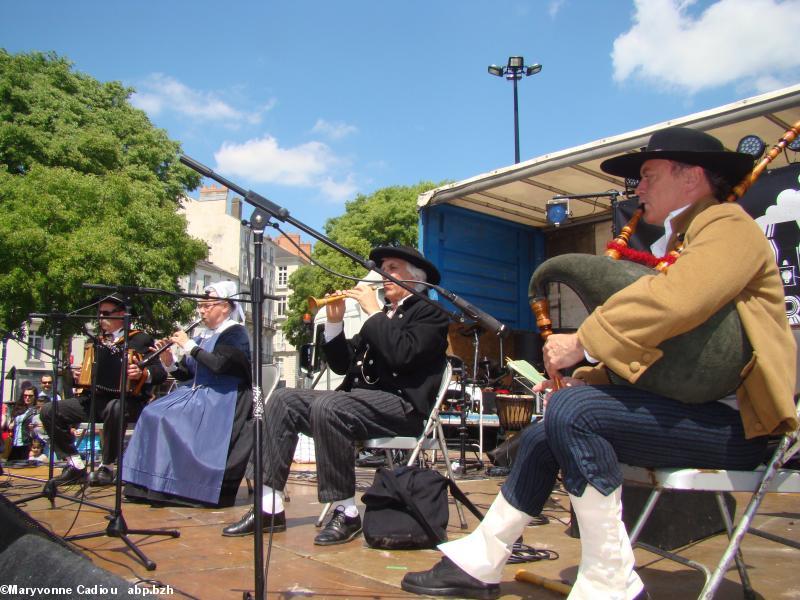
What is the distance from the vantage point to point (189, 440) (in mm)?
4570

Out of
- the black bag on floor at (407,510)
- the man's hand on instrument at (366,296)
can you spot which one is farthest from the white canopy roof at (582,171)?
the black bag on floor at (407,510)

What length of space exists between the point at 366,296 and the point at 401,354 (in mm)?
370

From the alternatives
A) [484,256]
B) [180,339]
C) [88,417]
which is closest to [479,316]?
[180,339]

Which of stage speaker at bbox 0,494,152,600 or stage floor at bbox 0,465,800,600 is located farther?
stage floor at bbox 0,465,800,600

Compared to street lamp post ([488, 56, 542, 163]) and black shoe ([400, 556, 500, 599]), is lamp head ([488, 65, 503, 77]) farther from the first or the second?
black shoe ([400, 556, 500, 599])

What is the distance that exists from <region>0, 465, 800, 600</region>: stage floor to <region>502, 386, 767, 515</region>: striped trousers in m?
0.73

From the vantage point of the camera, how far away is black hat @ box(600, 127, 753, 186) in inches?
82.7

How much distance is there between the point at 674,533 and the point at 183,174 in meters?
24.4

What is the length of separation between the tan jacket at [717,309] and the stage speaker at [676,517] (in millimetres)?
1492

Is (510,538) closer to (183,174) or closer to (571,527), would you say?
(571,527)

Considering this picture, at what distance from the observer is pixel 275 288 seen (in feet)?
229

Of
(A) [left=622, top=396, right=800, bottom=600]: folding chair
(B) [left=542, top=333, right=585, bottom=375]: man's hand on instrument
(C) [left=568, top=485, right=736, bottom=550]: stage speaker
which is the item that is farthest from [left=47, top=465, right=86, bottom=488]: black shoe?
(A) [left=622, top=396, right=800, bottom=600]: folding chair

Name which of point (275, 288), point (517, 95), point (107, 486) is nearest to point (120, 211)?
point (517, 95)

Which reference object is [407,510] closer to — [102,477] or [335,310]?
[335,310]
